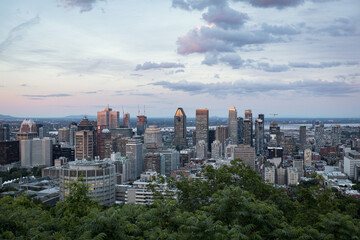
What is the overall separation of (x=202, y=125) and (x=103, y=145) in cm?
3259

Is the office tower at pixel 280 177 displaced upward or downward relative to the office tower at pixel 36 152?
downward

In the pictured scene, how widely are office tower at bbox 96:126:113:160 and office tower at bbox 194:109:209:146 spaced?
2595 cm

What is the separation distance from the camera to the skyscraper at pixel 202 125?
253ft

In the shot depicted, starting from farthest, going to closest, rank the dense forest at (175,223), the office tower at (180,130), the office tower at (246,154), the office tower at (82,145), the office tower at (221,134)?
the office tower at (180,130)
the office tower at (221,134)
the office tower at (82,145)
the office tower at (246,154)
the dense forest at (175,223)

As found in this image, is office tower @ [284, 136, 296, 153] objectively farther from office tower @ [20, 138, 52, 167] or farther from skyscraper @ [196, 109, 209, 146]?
office tower @ [20, 138, 52, 167]

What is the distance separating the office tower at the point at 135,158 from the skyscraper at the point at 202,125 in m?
33.6

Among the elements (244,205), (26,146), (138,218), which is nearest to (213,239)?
(244,205)

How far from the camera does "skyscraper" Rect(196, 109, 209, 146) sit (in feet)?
253

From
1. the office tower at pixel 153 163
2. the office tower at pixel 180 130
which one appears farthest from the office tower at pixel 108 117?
the office tower at pixel 153 163

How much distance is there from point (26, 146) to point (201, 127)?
42.8 m

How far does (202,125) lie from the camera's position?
80.8m

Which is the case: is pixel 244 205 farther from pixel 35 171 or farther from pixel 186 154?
pixel 186 154

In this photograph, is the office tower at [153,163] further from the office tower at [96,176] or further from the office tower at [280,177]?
the office tower at [96,176]

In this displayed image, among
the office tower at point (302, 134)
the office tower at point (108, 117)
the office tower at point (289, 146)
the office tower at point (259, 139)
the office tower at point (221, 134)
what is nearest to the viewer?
the office tower at point (289, 146)
